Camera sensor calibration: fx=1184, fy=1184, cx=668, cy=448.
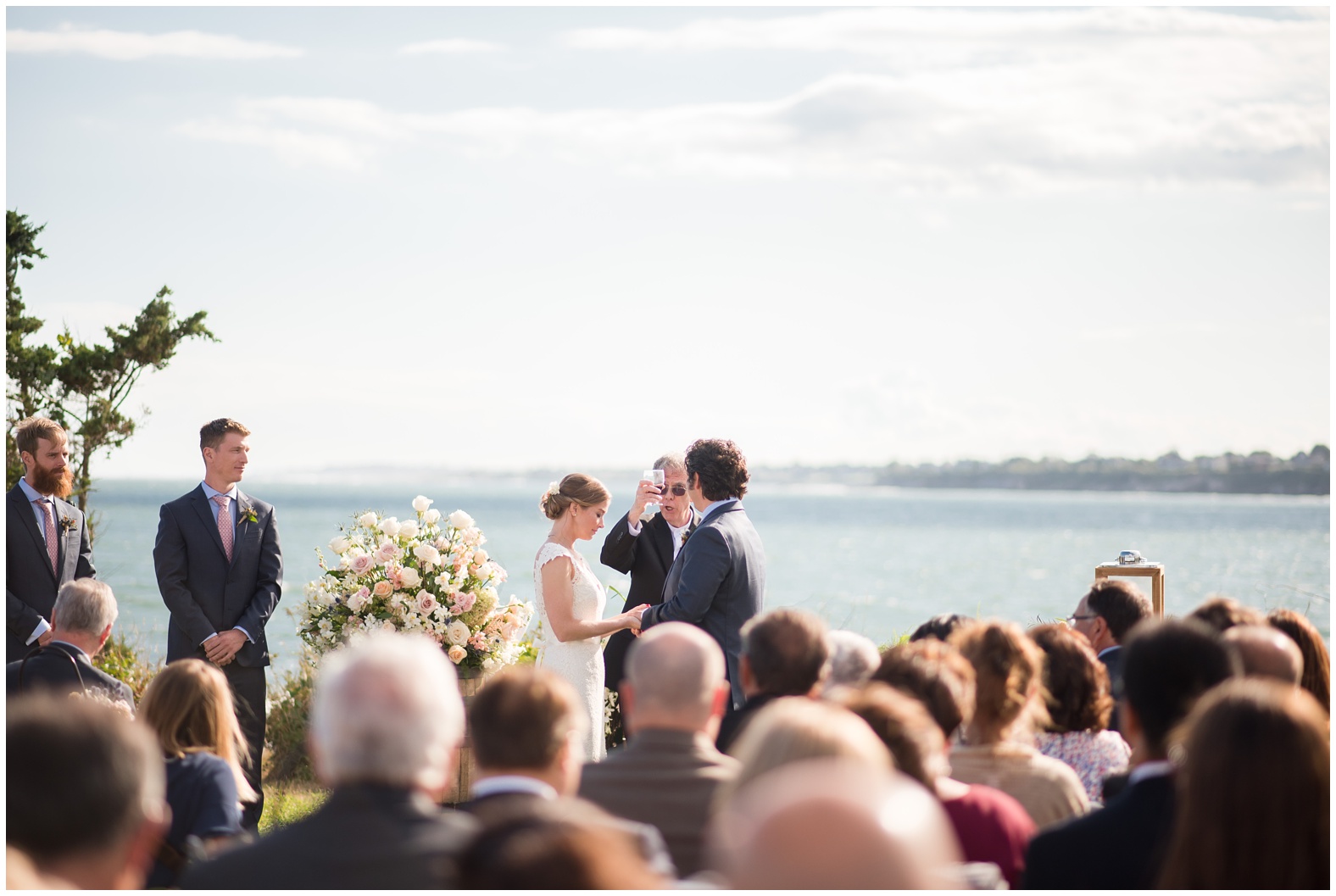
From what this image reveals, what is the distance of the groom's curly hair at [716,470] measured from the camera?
18.9 ft

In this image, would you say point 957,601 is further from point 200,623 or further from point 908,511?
point 908,511

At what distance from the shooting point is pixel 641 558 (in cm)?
676

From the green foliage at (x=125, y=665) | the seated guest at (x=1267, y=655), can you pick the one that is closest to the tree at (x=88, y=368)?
the green foliage at (x=125, y=665)

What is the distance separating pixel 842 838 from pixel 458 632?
5.21 meters

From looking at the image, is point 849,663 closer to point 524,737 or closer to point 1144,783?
point 1144,783

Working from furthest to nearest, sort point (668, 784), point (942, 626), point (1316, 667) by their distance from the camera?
1. point (942, 626)
2. point (1316, 667)
3. point (668, 784)

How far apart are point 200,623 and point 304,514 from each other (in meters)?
83.2

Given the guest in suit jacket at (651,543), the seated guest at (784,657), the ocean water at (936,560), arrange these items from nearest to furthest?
the seated guest at (784,657) → the guest in suit jacket at (651,543) → the ocean water at (936,560)

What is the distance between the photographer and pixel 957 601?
38906 millimetres

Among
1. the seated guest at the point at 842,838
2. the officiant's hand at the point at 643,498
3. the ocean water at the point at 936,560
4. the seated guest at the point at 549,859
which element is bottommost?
the ocean water at the point at 936,560

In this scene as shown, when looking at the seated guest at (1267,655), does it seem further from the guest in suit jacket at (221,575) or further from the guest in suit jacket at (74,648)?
the guest in suit jacket at (221,575)

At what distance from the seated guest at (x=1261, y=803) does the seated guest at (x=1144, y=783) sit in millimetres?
422

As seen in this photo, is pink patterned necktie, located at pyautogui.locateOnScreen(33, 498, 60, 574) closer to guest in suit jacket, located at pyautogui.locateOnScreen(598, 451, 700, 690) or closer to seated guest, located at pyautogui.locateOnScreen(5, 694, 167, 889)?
guest in suit jacket, located at pyautogui.locateOnScreen(598, 451, 700, 690)

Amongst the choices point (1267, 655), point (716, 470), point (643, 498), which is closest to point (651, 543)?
point (643, 498)
